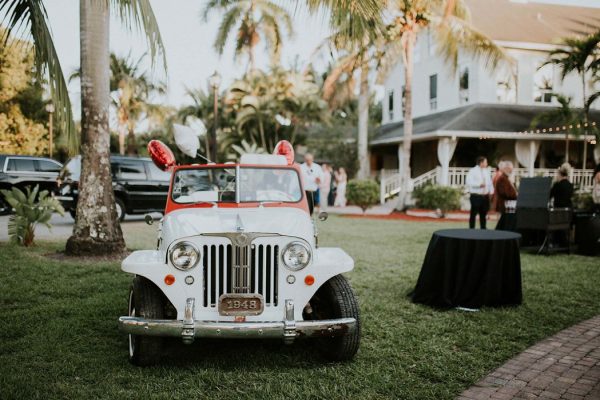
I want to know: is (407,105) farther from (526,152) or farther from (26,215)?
(26,215)

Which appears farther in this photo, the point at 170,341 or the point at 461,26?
the point at 461,26

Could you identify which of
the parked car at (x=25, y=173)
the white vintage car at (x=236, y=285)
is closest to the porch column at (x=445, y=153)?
the parked car at (x=25, y=173)

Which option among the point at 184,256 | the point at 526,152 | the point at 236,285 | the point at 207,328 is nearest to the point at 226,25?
the point at 526,152

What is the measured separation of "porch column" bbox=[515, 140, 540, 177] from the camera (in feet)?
71.8

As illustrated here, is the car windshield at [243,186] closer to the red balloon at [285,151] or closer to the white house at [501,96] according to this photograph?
the red balloon at [285,151]

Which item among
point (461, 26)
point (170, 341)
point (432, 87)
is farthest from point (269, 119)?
point (170, 341)

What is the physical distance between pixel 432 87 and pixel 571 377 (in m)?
22.9

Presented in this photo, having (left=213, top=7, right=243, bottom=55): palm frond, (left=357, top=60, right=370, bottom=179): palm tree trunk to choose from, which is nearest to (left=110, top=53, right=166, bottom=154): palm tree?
(left=213, top=7, right=243, bottom=55): palm frond

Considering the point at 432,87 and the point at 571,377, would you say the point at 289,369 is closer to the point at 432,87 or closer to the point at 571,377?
the point at 571,377

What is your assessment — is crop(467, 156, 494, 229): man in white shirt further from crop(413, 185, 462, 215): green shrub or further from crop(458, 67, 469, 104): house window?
crop(458, 67, 469, 104): house window

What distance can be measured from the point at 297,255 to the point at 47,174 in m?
15.0

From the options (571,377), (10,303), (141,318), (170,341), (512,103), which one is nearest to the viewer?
(141,318)

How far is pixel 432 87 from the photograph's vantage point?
25.5 m

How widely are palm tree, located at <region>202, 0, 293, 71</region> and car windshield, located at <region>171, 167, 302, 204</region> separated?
22.3 m
